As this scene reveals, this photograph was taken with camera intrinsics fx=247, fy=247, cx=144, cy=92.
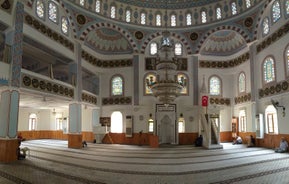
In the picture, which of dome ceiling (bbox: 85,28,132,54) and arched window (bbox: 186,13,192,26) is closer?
dome ceiling (bbox: 85,28,132,54)

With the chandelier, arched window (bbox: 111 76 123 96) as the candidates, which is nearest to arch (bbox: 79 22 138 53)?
arched window (bbox: 111 76 123 96)

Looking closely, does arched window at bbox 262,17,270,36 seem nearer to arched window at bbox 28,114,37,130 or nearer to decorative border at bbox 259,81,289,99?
decorative border at bbox 259,81,289,99

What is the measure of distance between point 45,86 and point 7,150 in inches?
136

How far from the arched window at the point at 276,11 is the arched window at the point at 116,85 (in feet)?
34.7

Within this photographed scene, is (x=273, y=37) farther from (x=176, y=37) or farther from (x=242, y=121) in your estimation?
(x=176, y=37)

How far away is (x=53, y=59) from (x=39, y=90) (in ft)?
12.3

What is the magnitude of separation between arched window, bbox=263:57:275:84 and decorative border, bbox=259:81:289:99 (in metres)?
0.47

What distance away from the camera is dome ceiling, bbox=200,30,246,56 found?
18062 millimetres

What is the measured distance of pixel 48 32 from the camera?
39.4 feet

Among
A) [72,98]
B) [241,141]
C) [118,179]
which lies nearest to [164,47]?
[72,98]

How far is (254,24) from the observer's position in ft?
50.0

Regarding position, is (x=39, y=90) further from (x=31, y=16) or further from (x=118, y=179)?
(x=118, y=179)

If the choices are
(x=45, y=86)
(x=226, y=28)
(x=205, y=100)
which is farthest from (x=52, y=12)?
(x=226, y=28)

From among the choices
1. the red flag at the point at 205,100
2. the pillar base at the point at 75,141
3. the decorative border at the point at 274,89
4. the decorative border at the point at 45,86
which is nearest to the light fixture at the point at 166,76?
the red flag at the point at 205,100
